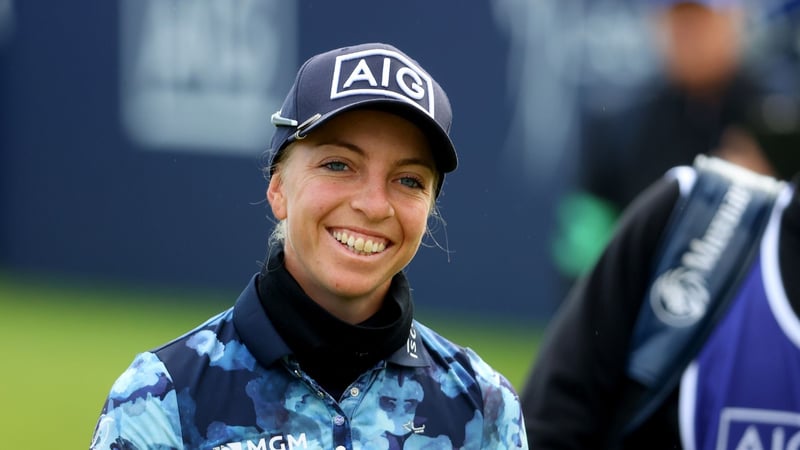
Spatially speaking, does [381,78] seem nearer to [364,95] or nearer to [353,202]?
[364,95]

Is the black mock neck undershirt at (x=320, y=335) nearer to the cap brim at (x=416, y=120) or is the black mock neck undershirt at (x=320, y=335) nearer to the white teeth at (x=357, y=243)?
the white teeth at (x=357, y=243)

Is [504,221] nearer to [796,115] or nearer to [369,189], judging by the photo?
[796,115]

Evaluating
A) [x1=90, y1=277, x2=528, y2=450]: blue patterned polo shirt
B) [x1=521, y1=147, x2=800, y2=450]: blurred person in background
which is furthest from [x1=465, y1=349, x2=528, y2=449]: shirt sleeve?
[x1=521, y1=147, x2=800, y2=450]: blurred person in background

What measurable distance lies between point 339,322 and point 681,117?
4.05m

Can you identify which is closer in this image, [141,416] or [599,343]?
[141,416]

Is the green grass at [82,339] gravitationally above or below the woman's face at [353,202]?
below

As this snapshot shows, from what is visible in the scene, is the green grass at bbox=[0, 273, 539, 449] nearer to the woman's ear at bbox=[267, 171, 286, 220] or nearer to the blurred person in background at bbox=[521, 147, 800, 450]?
the blurred person in background at bbox=[521, 147, 800, 450]

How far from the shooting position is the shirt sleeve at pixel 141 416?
248cm

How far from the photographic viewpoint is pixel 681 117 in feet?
21.0

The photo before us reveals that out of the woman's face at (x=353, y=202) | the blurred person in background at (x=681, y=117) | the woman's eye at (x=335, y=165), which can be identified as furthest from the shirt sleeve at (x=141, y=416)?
the blurred person in background at (x=681, y=117)

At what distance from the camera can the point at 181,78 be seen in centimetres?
1088

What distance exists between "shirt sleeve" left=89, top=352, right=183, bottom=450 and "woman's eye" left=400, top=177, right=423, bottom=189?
0.60 metres

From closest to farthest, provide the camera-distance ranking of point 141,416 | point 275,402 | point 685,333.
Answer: point 141,416
point 275,402
point 685,333

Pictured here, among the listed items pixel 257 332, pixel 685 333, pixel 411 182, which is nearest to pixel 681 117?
pixel 685 333
